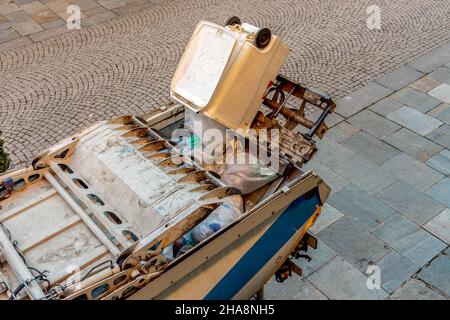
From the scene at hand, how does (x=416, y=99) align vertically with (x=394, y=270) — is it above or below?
above

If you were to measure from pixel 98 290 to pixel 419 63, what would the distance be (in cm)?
812

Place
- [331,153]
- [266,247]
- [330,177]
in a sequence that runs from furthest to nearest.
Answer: [331,153], [330,177], [266,247]

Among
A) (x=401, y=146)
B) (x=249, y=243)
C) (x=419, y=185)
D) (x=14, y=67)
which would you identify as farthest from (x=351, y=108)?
(x=14, y=67)

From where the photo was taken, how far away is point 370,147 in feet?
24.0

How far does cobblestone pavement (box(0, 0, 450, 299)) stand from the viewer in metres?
5.67

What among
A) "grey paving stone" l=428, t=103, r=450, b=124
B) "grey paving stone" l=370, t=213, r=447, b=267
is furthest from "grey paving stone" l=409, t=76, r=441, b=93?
"grey paving stone" l=370, t=213, r=447, b=267

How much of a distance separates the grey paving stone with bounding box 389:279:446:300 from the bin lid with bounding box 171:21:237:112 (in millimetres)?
3029

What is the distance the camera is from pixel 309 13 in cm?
1112

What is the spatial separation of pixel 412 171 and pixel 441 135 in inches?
44.0

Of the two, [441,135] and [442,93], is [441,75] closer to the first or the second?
[442,93]

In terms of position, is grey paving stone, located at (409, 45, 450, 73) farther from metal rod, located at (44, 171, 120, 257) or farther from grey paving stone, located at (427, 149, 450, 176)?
metal rod, located at (44, 171, 120, 257)

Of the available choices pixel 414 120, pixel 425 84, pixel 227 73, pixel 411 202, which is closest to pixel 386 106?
pixel 414 120

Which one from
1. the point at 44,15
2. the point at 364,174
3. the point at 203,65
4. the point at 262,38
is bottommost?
the point at 44,15

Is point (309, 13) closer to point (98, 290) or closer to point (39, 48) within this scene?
point (39, 48)
